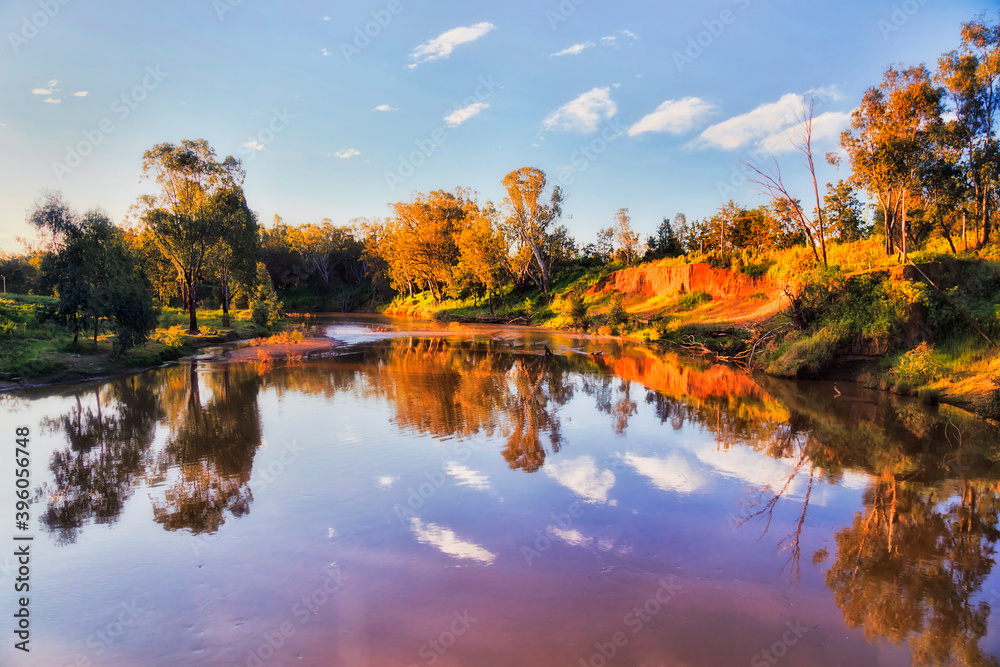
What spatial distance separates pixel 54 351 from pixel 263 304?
21.0 metres

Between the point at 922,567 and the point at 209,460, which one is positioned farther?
the point at 209,460

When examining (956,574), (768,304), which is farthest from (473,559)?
(768,304)

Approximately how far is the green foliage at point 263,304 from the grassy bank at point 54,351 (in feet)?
44.7

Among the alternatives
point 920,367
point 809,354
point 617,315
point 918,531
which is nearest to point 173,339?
point 617,315

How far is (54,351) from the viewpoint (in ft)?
58.5

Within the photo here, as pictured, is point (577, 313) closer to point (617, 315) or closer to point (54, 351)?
point (617, 315)

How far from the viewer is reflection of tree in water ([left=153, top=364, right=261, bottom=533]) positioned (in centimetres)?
660

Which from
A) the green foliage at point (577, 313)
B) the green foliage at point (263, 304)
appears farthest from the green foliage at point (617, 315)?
the green foliage at point (263, 304)

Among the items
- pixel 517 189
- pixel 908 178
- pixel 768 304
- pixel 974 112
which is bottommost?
pixel 768 304

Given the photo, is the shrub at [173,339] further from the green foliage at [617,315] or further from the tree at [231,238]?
the green foliage at [617,315]

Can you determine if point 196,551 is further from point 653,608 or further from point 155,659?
point 653,608

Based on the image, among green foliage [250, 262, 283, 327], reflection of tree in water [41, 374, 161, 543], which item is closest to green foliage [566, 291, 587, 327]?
green foliage [250, 262, 283, 327]

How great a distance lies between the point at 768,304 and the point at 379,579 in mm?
28086

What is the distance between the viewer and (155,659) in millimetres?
3818
